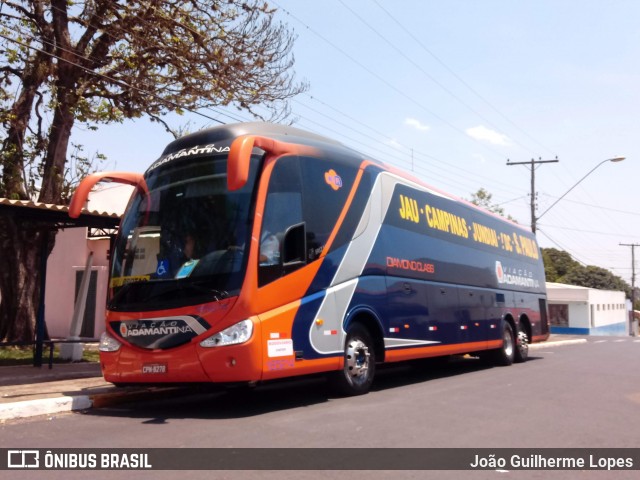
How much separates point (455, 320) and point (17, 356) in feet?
34.7

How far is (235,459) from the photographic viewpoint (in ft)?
18.6

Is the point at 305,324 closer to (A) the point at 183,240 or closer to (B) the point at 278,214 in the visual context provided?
(B) the point at 278,214

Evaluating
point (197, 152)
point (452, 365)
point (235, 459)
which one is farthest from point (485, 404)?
point (452, 365)

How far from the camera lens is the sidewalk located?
7910 mm

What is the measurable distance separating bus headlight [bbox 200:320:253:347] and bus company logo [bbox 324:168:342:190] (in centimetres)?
272

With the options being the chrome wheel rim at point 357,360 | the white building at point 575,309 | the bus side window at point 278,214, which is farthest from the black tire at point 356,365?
the white building at point 575,309

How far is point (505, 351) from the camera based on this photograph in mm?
16359

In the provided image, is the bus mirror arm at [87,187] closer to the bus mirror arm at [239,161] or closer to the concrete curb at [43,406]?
the bus mirror arm at [239,161]

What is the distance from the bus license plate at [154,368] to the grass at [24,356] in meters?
6.67

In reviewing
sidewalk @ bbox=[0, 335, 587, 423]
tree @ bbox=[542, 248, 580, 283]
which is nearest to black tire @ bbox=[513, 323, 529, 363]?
sidewalk @ bbox=[0, 335, 587, 423]

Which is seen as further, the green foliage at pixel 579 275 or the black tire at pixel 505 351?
the green foliage at pixel 579 275

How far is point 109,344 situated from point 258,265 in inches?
92.6

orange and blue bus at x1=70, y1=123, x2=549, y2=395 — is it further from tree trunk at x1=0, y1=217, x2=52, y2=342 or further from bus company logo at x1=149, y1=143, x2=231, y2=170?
tree trunk at x1=0, y1=217, x2=52, y2=342

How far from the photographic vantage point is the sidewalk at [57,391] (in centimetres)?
791
